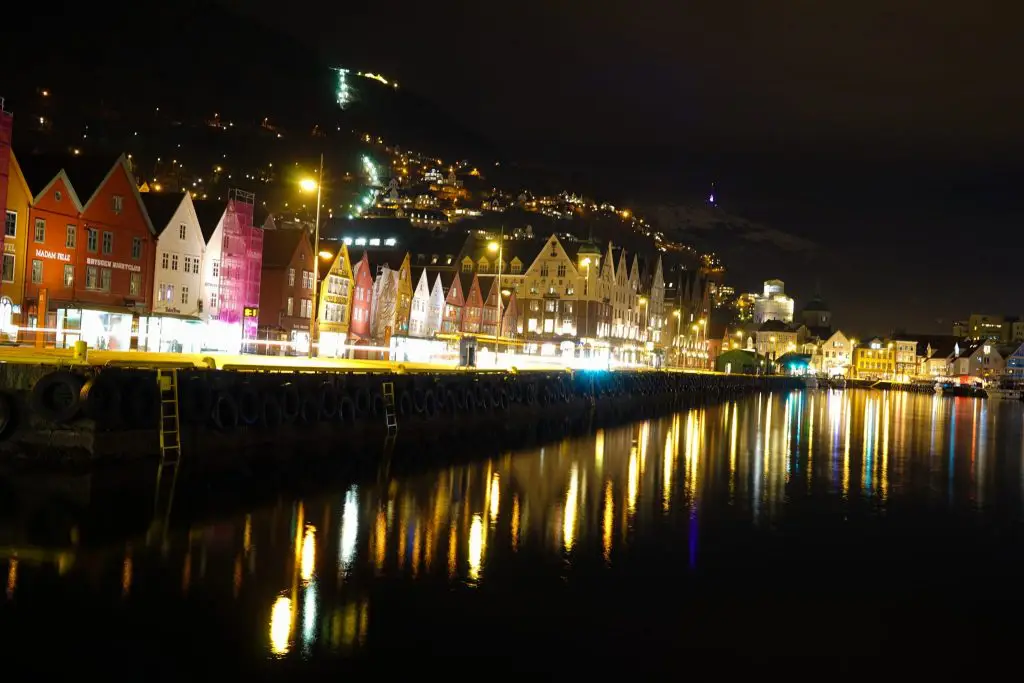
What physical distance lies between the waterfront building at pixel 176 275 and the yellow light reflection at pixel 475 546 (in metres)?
39.3

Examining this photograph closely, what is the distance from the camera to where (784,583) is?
20.7m

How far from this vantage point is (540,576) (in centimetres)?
1981

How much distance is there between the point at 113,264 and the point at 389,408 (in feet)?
79.4

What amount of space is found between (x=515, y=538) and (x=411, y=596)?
6.28 metres

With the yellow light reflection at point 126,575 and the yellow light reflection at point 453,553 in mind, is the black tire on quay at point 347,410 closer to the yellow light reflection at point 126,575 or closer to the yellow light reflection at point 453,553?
the yellow light reflection at point 453,553

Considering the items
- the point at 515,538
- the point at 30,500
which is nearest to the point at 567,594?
the point at 515,538

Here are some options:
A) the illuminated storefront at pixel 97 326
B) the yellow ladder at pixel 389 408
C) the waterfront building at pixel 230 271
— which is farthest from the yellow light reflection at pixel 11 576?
the waterfront building at pixel 230 271

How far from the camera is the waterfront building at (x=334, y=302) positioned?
266 feet

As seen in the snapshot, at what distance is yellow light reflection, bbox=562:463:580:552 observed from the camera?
2408 centimetres

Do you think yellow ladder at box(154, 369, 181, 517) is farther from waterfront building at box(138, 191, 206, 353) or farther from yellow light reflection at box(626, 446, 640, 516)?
waterfront building at box(138, 191, 206, 353)

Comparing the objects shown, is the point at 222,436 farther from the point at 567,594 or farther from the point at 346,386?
the point at 567,594

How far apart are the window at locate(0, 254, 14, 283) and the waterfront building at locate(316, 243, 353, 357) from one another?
102 ft

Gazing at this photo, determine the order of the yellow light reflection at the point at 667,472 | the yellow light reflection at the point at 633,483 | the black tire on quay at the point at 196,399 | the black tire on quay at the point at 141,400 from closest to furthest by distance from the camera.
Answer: the black tire on quay at the point at 141,400 < the yellow light reflection at the point at 633,483 < the black tire on quay at the point at 196,399 < the yellow light reflection at the point at 667,472

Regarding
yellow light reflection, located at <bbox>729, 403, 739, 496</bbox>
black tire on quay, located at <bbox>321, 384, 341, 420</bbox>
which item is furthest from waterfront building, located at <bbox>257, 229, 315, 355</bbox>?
black tire on quay, located at <bbox>321, 384, 341, 420</bbox>
